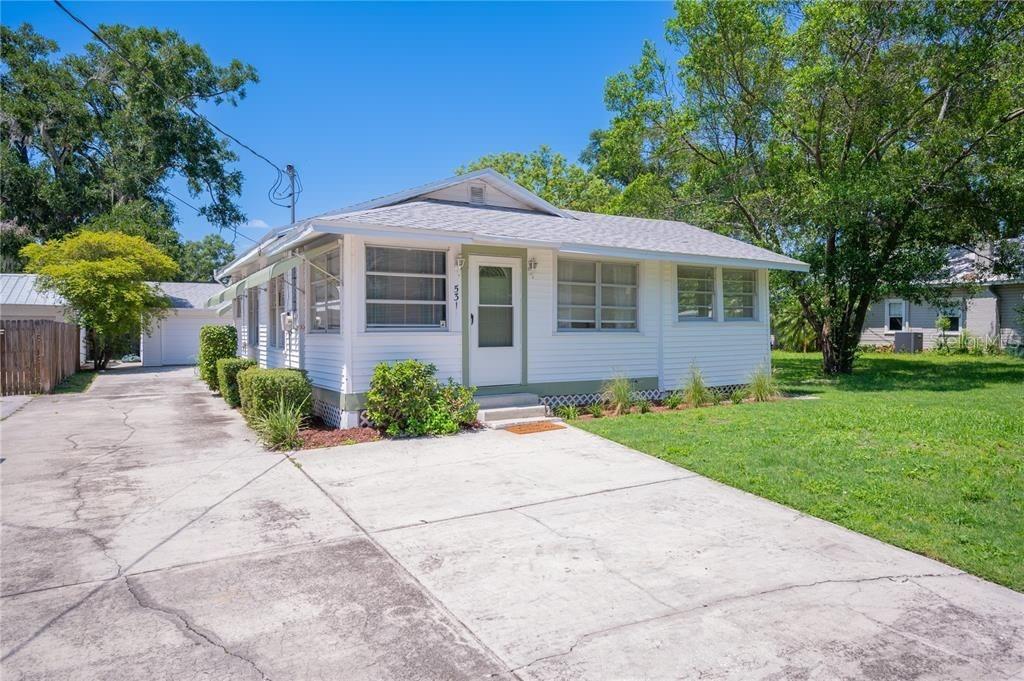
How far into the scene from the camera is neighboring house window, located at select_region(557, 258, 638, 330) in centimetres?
1113

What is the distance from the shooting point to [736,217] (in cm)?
1895

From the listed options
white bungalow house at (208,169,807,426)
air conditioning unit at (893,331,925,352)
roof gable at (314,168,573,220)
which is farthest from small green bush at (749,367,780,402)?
air conditioning unit at (893,331,925,352)

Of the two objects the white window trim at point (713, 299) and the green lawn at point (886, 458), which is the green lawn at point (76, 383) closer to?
the green lawn at point (886, 458)

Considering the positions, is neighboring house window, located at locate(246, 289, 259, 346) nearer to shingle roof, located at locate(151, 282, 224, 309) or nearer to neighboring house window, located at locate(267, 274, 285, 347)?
neighboring house window, located at locate(267, 274, 285, 347)

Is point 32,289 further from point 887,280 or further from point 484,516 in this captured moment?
point 887,280

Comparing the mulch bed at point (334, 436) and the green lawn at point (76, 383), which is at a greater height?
Answer: the green lawn at point (76, 383)

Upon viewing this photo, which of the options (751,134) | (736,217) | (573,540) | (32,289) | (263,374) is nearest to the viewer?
(573,540)

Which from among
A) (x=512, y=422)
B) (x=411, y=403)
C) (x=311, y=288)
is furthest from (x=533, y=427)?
(x=311, y=288)

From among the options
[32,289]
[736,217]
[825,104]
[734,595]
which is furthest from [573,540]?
[32,289]

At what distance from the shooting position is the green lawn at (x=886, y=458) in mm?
4754

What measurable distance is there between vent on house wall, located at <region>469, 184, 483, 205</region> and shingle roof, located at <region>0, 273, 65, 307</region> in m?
19.3

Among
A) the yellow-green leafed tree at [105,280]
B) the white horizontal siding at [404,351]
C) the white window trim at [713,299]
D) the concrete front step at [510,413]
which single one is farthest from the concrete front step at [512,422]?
the yellow-green leafed tree at [105,280]

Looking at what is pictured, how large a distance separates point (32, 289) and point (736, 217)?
1046 inches

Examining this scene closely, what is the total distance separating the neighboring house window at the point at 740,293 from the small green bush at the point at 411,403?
7.02 m
